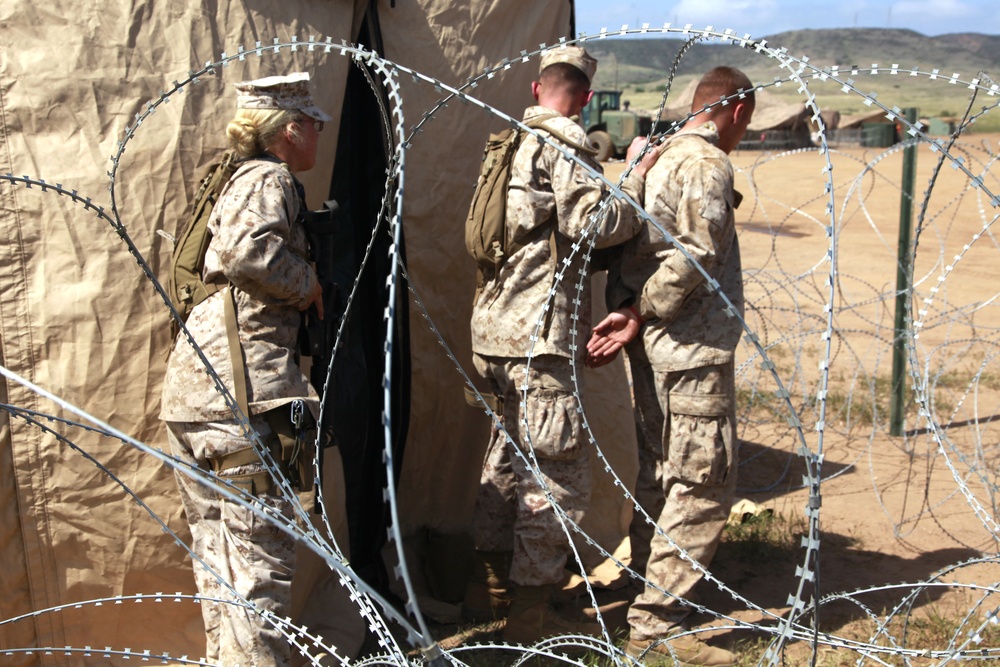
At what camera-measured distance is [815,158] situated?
87.6 ft

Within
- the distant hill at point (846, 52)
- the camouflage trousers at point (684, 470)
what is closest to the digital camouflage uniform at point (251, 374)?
the camouflage trousers at point (684, 470)

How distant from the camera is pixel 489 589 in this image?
423 cm

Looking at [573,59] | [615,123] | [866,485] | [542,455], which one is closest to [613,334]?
[542,455]

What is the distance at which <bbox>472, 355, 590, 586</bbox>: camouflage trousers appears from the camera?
152 inches

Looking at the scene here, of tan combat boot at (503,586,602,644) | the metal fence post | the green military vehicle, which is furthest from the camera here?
the green military vehicle

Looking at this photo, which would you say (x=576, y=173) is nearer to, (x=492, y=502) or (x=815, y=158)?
(x=492, y=502)

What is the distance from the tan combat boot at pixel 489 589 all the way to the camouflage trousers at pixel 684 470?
59 cm

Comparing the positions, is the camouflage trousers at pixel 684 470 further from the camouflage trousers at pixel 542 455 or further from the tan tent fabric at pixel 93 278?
the tan tent fabric at pixel 93 278

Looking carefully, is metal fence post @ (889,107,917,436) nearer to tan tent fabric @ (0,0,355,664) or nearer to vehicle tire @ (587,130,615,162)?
tan tent fabric @ (0,0,355,664)

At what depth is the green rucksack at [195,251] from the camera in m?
3.17

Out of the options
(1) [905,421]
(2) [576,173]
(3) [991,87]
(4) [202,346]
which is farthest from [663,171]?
(1) [905,421]

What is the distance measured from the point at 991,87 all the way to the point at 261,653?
2715mm

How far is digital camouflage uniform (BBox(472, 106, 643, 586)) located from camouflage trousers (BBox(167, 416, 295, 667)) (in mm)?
1067

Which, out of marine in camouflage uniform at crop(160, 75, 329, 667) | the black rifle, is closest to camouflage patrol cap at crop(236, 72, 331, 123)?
marine in camouflage uniform at crop(160, 75, 329, 667)
